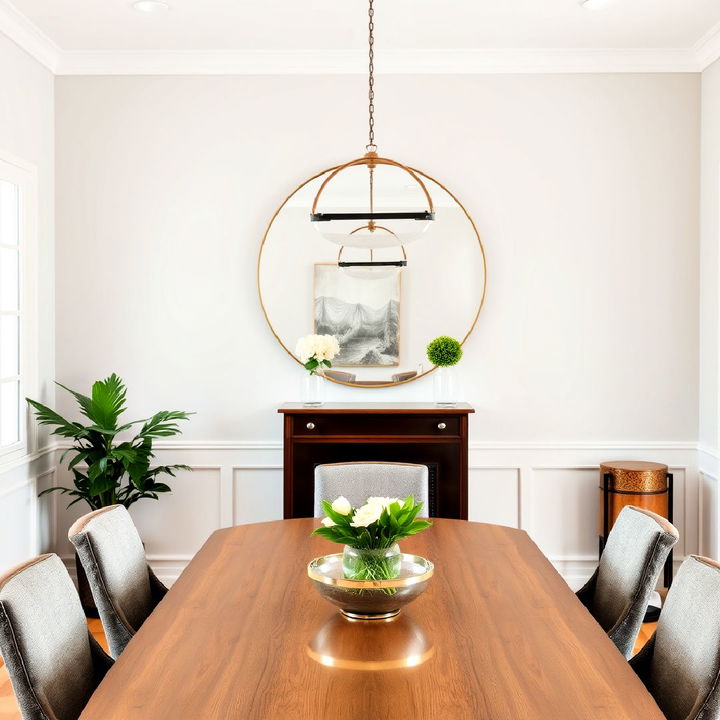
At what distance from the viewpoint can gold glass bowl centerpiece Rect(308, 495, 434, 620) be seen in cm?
177

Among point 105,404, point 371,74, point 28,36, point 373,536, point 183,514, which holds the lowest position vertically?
point 183,514

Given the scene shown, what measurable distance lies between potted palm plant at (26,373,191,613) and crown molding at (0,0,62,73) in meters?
1.58

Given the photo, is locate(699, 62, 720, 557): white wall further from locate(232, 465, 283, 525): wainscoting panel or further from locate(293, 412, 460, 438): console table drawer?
locate(232, 465, 283, 525): wainscoting panel

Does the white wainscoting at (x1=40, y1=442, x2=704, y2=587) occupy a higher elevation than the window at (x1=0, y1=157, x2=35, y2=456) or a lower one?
lower

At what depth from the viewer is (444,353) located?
156 inches

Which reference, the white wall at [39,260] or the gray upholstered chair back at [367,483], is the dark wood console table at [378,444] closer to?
the gray upholstered chair back at [367,483]

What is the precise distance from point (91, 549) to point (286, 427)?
1.74 m

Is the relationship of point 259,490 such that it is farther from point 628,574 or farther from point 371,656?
point 371,656

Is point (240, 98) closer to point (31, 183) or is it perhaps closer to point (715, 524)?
point (31, 183)

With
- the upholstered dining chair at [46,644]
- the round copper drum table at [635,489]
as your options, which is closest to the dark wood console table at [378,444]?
the round copper drum table at [635,489]

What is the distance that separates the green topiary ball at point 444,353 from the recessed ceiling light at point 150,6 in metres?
1.93

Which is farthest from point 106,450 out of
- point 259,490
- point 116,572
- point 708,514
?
point 708,514

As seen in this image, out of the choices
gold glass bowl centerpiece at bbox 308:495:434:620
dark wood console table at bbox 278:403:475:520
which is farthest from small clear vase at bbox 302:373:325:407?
gold glass bowl centerpiece at bbox 308:495:434:620

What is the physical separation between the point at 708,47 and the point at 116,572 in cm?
355
